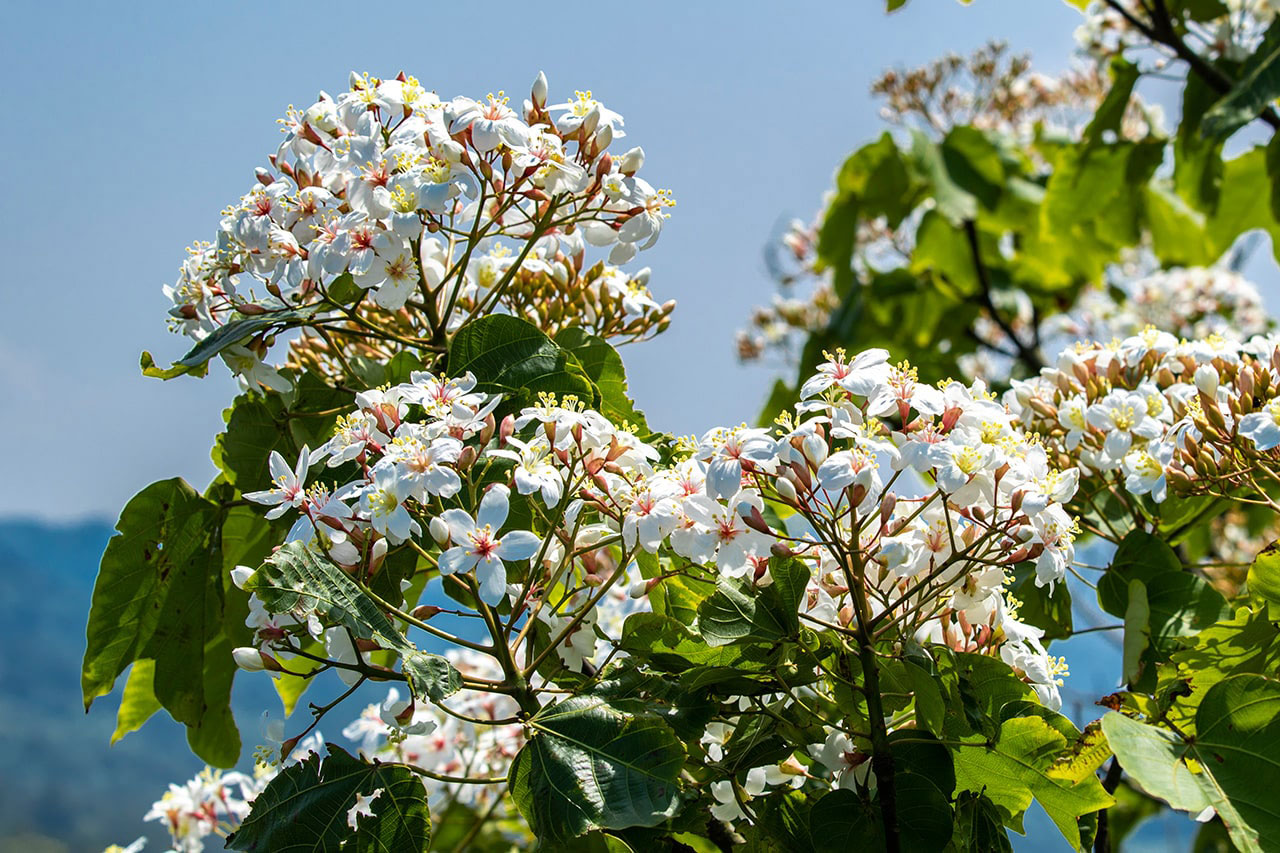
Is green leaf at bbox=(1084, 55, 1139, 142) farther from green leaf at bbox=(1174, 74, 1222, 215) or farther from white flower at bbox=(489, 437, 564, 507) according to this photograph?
white flower at bbox=(489, 437, 564, 507)

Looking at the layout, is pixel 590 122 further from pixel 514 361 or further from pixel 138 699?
pixel 138 699

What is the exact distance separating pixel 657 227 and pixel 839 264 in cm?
370

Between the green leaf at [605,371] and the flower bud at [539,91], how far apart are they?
372mm

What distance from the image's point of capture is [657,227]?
172 cm

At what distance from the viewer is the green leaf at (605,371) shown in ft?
5.61

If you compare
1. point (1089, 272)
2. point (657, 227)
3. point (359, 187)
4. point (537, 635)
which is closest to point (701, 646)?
point (537, 635)

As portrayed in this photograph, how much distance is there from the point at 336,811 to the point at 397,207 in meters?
0.80

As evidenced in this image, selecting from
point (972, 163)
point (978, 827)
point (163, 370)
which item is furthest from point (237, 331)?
point (972, 163)

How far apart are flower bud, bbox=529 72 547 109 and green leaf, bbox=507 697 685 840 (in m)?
0.89

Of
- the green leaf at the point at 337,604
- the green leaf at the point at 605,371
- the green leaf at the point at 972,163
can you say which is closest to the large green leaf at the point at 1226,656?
the green leaf at the point at 605,371

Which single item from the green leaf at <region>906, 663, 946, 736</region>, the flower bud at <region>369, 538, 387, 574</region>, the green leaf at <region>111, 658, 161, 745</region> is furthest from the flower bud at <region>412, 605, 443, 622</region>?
the green leaf at <region>111, 658, 161, 745</region>

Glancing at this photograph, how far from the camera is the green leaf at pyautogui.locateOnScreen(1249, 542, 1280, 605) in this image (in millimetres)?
1453

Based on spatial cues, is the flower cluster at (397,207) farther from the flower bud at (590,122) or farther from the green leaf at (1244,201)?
the green leaf at (1244,201)

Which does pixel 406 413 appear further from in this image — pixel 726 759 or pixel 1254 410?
pixel 1254 410
